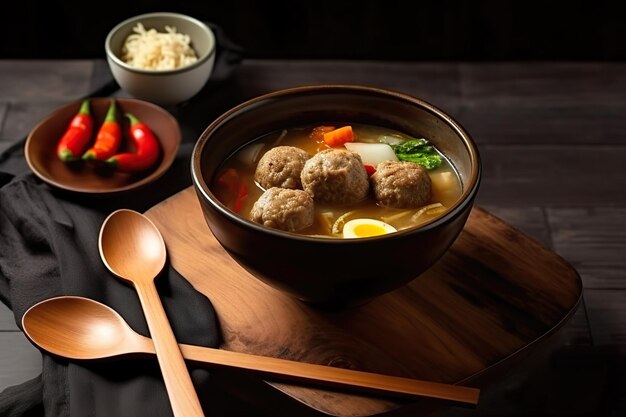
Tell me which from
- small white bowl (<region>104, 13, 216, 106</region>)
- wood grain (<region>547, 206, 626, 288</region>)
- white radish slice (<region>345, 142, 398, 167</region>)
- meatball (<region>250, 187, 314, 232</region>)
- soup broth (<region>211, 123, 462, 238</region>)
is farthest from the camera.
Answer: small white bowl (<region>104, 13, 216, 106</region>)

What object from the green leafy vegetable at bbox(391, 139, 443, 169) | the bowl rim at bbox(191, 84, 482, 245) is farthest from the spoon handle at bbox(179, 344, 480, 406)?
the green leafy vegetable at bbox(391, 139, 443, 169)

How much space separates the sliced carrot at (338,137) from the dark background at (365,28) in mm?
1726

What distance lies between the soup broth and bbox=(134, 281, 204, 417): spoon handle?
0.79 ft

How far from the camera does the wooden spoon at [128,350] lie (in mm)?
1437

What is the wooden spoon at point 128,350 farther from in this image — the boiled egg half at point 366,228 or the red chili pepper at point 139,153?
the red chili pepper at point 139,153

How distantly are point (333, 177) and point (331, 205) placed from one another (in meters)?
0.07

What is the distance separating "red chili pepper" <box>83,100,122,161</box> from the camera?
2.30 meters

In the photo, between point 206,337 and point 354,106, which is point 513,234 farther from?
point 206,337

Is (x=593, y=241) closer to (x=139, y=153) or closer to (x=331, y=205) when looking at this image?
(x=331, y=205)

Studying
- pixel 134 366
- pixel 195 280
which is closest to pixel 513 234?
pixel 195 280

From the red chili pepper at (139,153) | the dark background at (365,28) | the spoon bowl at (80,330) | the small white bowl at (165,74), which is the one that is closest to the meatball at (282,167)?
the spoon bowl at (80,330)

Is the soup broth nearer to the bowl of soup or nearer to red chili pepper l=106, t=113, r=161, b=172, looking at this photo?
the bowl of soup

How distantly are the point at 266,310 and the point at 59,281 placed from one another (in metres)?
0.49

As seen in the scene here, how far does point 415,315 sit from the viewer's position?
1.61m
